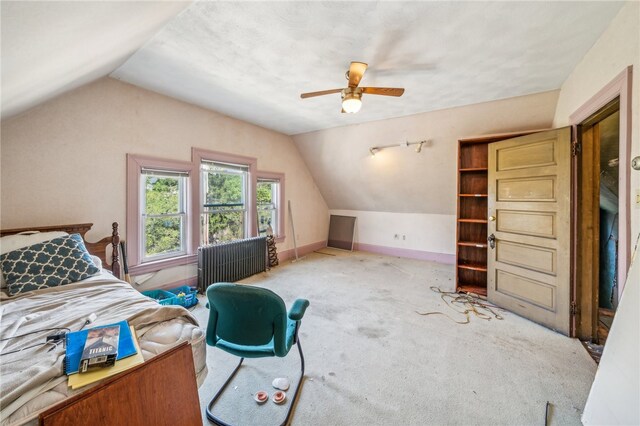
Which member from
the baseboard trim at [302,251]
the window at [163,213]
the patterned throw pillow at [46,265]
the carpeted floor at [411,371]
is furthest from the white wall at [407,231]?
the patterned throw pillow at [46,265]

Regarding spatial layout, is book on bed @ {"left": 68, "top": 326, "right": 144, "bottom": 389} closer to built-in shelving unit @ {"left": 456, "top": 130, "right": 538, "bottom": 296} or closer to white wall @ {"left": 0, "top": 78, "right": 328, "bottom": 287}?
white wall @ {"left": 0, "top": 78, "right": 328, "bottom": 287}

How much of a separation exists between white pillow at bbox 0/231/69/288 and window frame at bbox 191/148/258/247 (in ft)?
4.85

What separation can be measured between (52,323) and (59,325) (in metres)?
0.06

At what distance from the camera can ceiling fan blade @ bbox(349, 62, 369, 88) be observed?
2.04 meters

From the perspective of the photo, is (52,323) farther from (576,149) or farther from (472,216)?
(472,216)

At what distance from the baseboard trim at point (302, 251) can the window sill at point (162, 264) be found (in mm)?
1872

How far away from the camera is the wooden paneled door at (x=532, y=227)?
2.42 meters

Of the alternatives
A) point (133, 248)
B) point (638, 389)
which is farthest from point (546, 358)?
point (133, 248)

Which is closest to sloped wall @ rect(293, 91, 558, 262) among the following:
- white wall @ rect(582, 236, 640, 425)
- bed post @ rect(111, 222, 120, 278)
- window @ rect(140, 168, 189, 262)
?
window @ rect(140, 168, 189, 262)

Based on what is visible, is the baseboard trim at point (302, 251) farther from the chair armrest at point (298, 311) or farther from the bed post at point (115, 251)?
the chair armrest at point (298, 311)

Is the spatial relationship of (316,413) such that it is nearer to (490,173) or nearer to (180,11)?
(180,11)

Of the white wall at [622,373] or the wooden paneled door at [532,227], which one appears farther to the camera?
the wooden paneled door at [532,227]

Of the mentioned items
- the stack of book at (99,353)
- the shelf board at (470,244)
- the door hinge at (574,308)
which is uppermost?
the shelf board at (470,244)

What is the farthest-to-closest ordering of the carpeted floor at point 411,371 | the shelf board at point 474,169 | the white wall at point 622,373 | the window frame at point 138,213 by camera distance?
1. the shelf board at point 474,169
2. the window frame at point 138,213
3. the carpeted floor at point 411,371
4. the white wall at point 622,373
